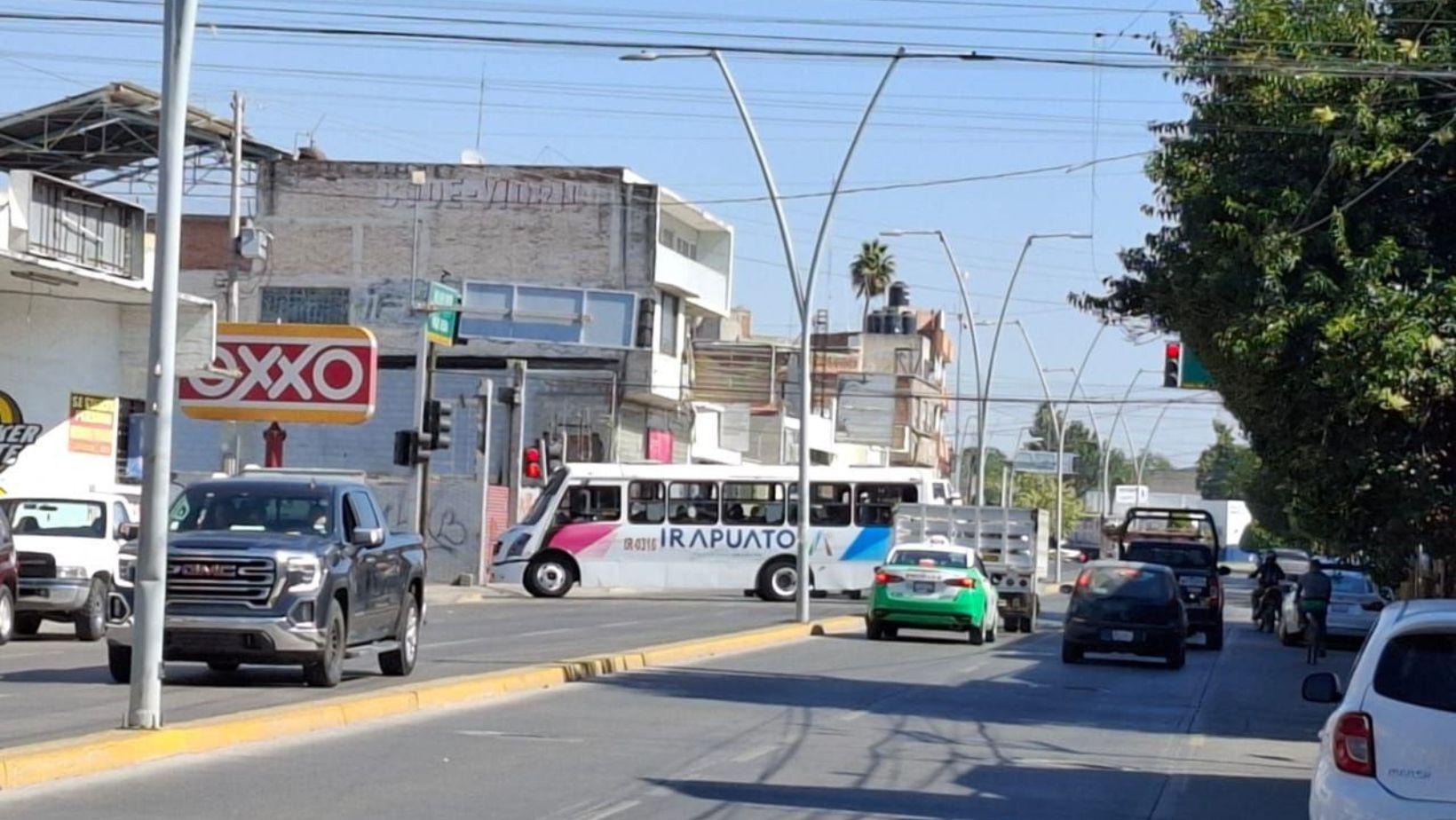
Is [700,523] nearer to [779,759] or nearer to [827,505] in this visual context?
[827,505]

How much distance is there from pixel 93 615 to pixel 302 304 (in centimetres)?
3834

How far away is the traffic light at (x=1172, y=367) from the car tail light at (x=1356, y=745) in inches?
1324

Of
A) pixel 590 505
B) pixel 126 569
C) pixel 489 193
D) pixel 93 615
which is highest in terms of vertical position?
pixel 489 193

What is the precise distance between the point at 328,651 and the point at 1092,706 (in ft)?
28.1

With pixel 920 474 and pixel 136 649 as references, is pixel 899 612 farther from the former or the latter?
pixel 136 649

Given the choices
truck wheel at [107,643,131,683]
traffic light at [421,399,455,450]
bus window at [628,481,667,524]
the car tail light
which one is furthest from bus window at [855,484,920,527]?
the car tail light

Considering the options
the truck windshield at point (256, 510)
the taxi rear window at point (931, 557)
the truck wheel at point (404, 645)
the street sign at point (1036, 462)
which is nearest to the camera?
the truck windshield at point (256, 510)

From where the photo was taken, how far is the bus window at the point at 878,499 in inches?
1981

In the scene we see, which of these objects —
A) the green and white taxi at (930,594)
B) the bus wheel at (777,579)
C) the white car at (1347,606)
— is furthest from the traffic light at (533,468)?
the green and white taxi at (930,594)

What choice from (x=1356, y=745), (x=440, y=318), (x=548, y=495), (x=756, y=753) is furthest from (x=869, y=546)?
(x=1356, y=745)

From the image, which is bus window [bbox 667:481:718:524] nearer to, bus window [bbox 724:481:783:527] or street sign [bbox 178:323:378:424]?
bus window [bbox 724:481:783:527]

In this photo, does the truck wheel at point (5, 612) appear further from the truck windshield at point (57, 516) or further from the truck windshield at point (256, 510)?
the truck windshield at point (256, 510)

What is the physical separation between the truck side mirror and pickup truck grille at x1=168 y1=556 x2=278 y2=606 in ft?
4.07

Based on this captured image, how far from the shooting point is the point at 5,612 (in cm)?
2534
